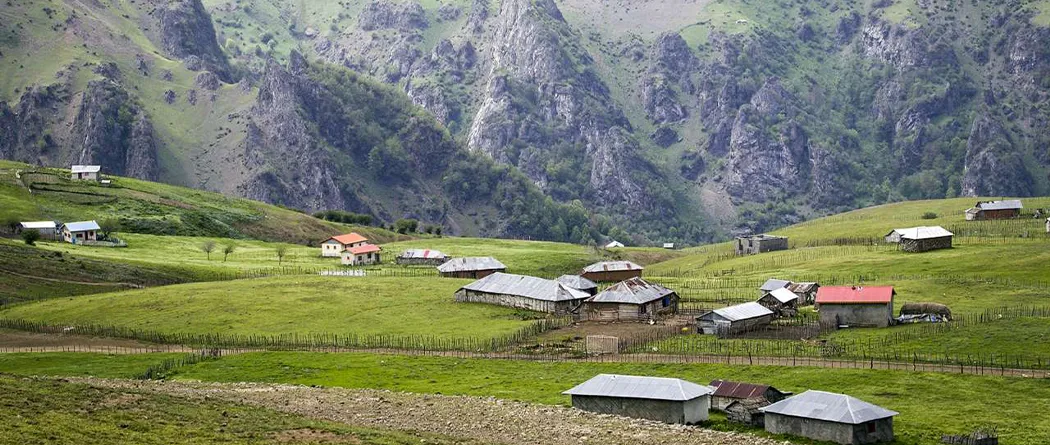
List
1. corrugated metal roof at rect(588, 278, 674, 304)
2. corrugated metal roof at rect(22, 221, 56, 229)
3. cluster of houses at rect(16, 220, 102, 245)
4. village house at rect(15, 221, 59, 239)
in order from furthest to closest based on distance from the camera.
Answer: corrugated metal roof at rect(22, 221, 56, 229) → village house at rect(15, 221, 59, 239) → cluster of houses at rect(16, 220, 102, 245) → corrugated metal roof at rect(588, 278, 674, 304)

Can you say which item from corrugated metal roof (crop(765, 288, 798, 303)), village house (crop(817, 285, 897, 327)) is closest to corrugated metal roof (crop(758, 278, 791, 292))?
corrugated metal roof (crop(765, 288, 798, 303))

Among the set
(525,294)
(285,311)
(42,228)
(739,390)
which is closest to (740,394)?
(739,390)

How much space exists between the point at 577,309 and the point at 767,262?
51.6m

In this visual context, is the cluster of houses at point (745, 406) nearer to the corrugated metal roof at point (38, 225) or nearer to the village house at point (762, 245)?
the village house at point (762, 245)

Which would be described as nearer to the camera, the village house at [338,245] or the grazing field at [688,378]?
the grazing field at [688,378]

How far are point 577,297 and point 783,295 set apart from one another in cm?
2188

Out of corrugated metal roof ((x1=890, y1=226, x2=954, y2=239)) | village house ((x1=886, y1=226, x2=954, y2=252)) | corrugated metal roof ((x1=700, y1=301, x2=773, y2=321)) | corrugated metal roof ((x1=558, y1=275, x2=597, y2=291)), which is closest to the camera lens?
corrugated metal roof ((x1=700, y1=301, x2=773, y2=321))

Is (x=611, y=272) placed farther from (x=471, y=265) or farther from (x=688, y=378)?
(x=688, y=378)

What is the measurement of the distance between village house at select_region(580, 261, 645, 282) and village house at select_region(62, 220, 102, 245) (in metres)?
74.5

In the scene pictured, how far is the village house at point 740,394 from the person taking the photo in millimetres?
72125

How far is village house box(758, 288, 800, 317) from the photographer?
119 meters

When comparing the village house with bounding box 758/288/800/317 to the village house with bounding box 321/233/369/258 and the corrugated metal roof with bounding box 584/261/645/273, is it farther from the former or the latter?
the village house with bounding box 321/233/369/258

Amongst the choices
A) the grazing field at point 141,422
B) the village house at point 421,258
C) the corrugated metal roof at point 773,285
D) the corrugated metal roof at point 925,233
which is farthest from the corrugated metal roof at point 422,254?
the grazing field at point 141,422

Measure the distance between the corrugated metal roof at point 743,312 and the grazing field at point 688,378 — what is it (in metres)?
19.8
